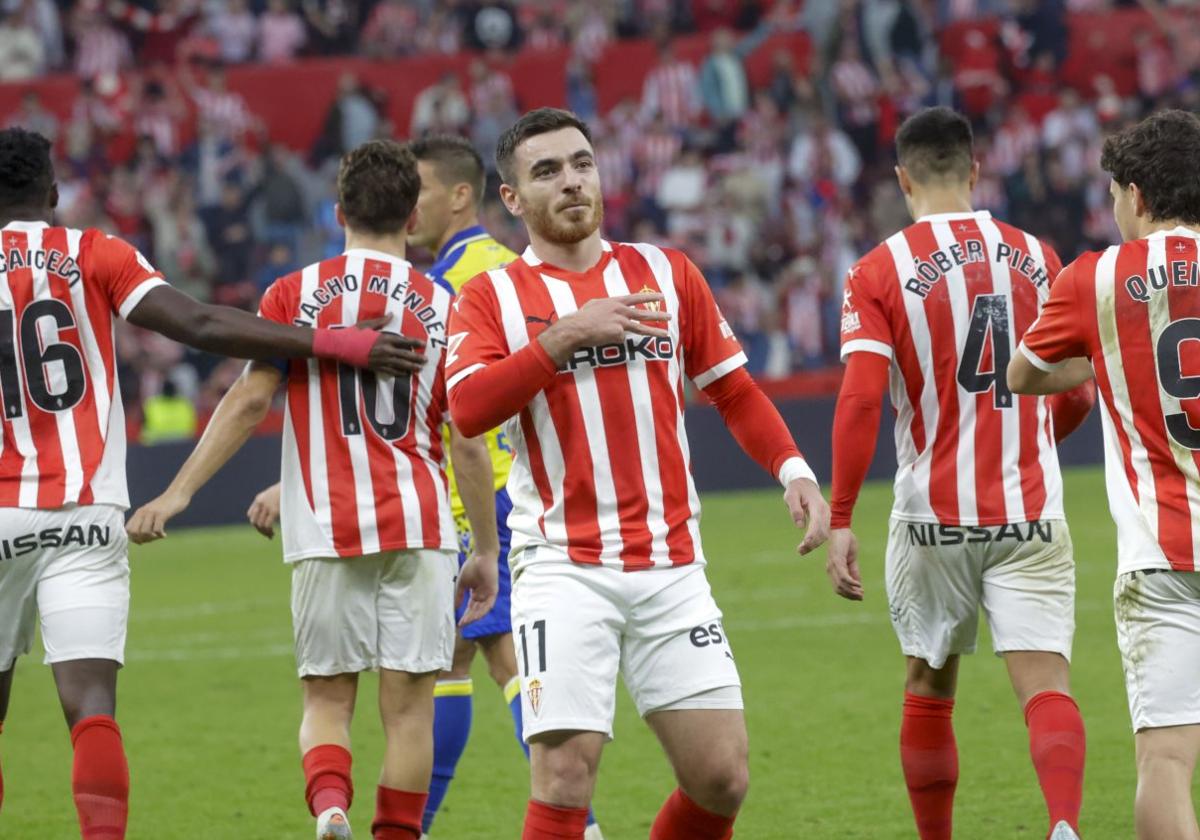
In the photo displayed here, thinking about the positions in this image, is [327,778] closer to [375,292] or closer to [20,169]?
[375,292]

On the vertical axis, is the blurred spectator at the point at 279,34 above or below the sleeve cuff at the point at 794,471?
above

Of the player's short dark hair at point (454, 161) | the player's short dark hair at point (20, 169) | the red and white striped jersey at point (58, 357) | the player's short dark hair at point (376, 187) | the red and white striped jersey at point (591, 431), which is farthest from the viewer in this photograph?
the player's short dark hair at point (454, 161)

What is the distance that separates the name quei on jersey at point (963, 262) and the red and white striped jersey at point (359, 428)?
4.85 ft

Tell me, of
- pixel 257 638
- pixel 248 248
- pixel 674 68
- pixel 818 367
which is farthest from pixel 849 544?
pixel 674 68

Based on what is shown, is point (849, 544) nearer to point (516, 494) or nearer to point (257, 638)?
point (516, 494)

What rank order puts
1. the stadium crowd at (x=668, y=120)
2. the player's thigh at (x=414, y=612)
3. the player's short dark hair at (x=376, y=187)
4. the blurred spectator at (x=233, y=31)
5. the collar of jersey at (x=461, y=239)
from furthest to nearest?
the blurred spectator at (x=233, y=31) → the stadium crowd at (x=668, y=120) → the collar of jersey at (x=461, y=239) → the player's short dark hair at (x=376, y=187) → the player's thigh at (x=414, y=612)

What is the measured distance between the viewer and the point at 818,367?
2016 centimetres

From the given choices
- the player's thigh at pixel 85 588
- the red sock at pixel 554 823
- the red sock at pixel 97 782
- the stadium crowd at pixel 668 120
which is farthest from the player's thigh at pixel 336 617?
the stadium crowd at pixel 668 120

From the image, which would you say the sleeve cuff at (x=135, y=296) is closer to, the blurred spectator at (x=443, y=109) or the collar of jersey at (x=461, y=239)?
the collar of jersey at (x=461, y=239)

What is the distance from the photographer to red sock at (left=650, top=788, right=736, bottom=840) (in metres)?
4.71

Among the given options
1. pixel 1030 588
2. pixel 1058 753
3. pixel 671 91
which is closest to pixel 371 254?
pixel 1030 588

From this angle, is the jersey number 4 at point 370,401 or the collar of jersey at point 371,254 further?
the collar of jersey at point 371,254

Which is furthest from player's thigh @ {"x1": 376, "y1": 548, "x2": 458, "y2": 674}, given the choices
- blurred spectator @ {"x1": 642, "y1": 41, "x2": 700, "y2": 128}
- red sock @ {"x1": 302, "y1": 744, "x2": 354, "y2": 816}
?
blurred spectator @ {"x1": 642, "y1": 41, "x2": 700, "y2": 128}

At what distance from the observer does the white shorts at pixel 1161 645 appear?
4559mm
